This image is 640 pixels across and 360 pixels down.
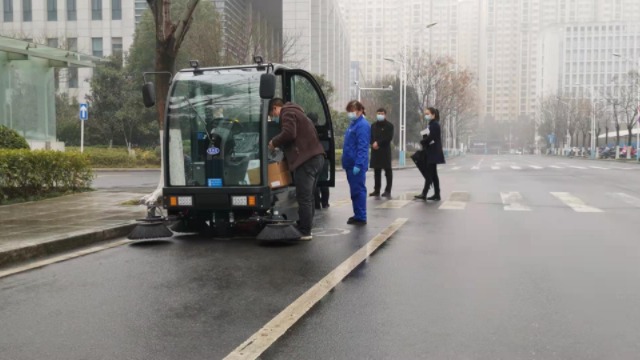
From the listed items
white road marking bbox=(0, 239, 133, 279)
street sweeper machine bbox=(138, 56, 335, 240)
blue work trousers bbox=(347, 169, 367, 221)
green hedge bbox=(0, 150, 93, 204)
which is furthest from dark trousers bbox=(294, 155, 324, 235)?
green hedge bbox=(0, 150, 93, 204)

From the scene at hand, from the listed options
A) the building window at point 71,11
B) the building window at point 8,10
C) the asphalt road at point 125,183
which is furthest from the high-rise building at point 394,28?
the asphalt road at point 125,183

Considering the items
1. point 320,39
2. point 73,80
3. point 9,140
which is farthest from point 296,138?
point 320,39

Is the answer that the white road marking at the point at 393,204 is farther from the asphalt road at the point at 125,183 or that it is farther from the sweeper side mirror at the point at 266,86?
the asphalt road at the point at 125,183

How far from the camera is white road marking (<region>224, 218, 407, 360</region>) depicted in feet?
11.5

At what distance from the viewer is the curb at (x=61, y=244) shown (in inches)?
243

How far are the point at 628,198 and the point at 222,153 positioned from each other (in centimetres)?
999

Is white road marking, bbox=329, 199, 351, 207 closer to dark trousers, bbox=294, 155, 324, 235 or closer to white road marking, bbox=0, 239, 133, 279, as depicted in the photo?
dark trousers, bbox=294, 155, 324, 235

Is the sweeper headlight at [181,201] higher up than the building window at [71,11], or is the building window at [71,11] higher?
the building window at [71,11]

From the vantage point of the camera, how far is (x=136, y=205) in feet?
35.8

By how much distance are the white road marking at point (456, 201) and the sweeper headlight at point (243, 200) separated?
4.97 meters

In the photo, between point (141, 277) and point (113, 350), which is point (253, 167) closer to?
point (141, 277)

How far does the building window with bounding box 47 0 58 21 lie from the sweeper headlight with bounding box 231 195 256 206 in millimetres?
55050

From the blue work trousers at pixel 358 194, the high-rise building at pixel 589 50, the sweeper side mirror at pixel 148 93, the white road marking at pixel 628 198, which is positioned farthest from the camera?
→ the high-rise building at pixel 589 50

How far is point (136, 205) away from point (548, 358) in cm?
894
